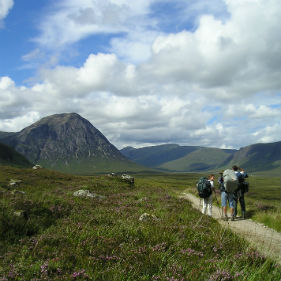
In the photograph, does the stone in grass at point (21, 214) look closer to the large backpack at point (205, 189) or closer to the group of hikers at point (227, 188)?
the group of hikers at point (227, 188)

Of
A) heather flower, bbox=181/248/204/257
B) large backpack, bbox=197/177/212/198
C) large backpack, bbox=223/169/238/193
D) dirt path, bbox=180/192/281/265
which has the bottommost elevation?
dirt path, bbox=180/192/281/265

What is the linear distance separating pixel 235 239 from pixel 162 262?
3.19m

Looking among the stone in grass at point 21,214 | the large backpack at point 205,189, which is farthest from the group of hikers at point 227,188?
the stone in grass at point 21,214

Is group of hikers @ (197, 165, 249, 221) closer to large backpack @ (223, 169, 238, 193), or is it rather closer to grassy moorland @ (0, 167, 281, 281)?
large backpack @ (223, 169, 238, 193)

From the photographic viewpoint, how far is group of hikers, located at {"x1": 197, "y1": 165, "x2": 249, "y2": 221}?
47.7 ft

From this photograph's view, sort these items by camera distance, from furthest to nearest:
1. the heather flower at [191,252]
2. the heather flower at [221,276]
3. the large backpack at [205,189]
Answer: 1. the large backpack at [205,189]
2. the heather flower at [191,252]
3. the heather flower at [221,276]

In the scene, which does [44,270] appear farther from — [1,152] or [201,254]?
[1,152]

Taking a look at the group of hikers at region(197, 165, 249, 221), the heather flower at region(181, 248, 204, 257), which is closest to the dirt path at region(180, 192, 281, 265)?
the heather flower at region(181, 248, 204, 257)

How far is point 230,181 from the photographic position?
14.4 metres

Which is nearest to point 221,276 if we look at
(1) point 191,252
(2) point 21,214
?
(1) point 191,252

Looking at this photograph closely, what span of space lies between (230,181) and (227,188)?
473 mm

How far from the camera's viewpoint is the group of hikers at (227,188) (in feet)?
47.7

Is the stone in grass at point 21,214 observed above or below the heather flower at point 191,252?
above

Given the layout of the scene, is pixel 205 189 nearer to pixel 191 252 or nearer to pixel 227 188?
pixel 227 188
